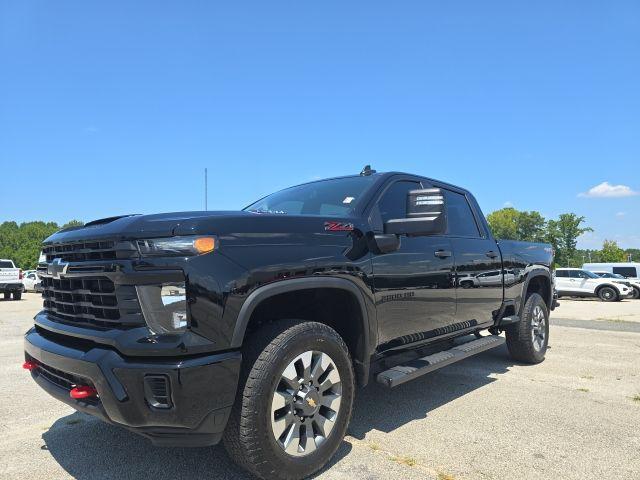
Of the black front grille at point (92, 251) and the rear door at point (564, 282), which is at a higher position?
the black front grille at point (92, 251)

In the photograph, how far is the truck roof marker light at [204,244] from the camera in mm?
2447

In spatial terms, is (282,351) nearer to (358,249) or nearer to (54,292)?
A: (358,249)

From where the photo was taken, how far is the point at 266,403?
2521 millimetres

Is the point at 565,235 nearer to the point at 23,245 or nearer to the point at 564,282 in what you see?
the point at 564,282

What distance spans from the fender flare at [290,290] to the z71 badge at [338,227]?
0.33m

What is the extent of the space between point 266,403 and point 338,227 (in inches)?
47.0

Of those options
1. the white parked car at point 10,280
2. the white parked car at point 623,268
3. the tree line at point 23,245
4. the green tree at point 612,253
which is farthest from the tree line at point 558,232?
the tree line at point 23,245

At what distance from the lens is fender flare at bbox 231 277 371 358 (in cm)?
248

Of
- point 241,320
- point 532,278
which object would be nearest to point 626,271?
point 532,278

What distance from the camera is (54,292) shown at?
3068 millimetres

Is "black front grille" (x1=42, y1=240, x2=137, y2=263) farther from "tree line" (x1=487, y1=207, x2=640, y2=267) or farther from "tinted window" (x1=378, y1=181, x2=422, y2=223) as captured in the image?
"tree line" (x1=487, y1=207, x2=640, y2=267)

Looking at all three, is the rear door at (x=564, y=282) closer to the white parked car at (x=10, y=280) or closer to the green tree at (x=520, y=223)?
the white parked car at (x=10, y=280)

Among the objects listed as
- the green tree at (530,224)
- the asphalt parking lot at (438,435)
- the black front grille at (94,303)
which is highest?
the green tree at (530,224)

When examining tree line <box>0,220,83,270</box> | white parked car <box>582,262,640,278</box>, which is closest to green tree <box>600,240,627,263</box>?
white parked car <box>582,262,640,278</box>
